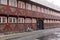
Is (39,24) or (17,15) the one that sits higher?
(17,15)

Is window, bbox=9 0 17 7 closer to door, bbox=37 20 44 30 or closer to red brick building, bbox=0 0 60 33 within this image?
red brick building, bbox=0 0 60 33

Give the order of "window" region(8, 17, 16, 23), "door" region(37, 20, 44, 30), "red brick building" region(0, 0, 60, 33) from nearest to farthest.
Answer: "red brick building" region(0, 0, 60, 33), "window" region(8, 17, 16, 23), "door" region(37, 20, 44, 30)

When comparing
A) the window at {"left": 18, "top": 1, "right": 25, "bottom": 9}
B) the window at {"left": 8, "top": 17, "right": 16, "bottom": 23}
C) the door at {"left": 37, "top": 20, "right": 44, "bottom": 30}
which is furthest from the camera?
the door at {"left": 37, "top": 20, "right": 44, "bottom": 30}

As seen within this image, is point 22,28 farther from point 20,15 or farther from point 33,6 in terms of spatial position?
point 33,6

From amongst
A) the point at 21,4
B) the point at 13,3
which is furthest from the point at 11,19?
the point at 21,4

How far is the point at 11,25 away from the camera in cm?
3222

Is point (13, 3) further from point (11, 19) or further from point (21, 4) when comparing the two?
point (21, 4)

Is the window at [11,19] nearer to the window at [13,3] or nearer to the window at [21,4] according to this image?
the window at [13,3]

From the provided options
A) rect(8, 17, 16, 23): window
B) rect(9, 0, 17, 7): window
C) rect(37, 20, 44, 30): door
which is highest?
rect(9, 0, 17, 7): window

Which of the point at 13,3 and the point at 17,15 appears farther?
the point at 17,15

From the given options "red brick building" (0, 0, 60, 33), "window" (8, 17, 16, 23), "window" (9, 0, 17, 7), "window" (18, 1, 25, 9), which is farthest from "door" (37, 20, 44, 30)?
"window" (9, 0, 17, 7)

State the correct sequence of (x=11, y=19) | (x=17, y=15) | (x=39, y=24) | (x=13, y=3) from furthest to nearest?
(x=39, y=24)
(x=17, y=15)
(x=13, y=3)
(x=11, y=19)

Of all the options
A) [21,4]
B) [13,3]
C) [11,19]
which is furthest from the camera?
[21,4]

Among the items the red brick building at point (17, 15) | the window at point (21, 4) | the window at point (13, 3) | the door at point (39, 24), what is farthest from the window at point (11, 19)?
the door at point (39, 24)
